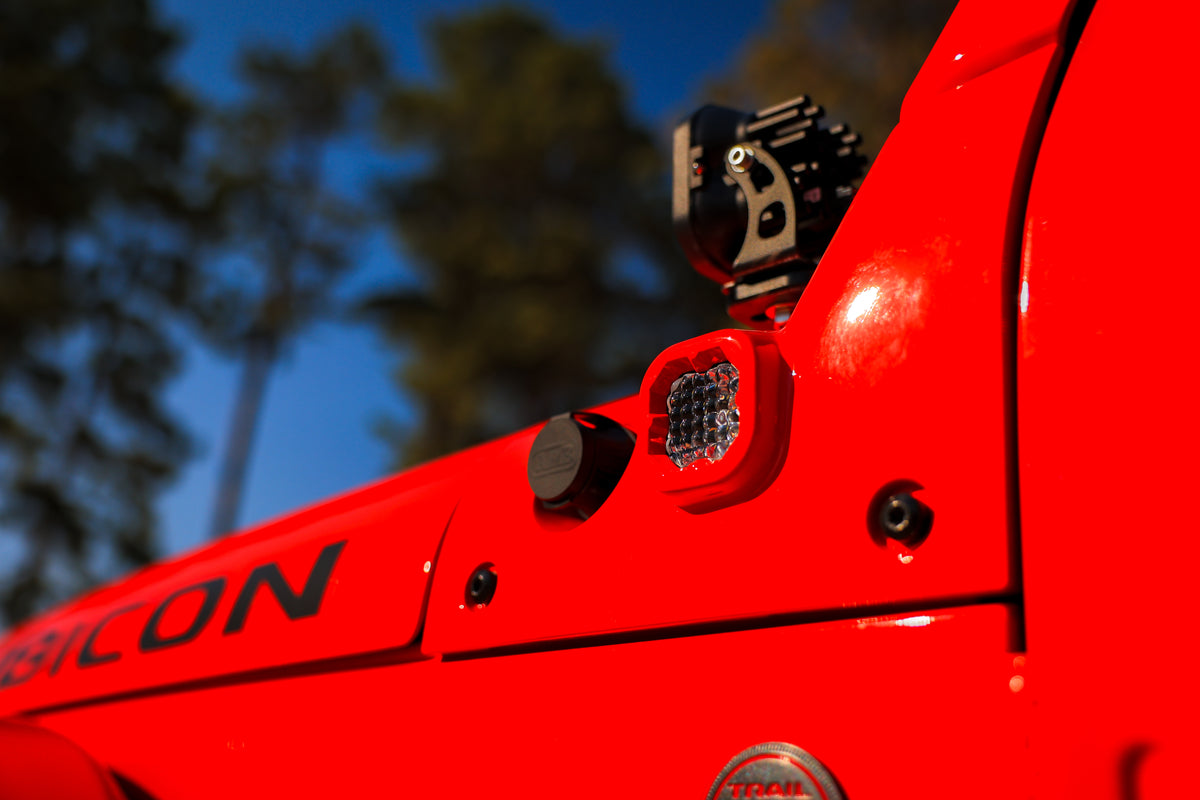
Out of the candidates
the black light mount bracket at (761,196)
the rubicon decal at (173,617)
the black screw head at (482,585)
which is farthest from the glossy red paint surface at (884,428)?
the rubicon decal at (173,617)

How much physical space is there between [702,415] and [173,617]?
57.7 inches

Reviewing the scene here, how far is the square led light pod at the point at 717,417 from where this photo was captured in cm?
110

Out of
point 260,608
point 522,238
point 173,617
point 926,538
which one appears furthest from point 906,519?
point 522,238

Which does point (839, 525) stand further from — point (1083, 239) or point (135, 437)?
point (135, 437)

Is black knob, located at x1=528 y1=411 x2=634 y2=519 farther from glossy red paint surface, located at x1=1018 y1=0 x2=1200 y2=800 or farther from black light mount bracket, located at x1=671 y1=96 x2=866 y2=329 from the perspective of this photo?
glossy red paint surface, located at x1=1018 y1=0 x2=1200 y2=800

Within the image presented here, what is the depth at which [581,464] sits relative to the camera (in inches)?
53.2

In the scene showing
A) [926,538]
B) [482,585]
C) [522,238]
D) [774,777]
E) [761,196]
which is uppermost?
[522,238]

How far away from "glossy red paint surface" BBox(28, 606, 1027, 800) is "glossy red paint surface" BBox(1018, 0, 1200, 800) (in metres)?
0.06

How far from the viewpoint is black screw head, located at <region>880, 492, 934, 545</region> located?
3.12 ft

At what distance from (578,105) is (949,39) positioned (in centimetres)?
1746

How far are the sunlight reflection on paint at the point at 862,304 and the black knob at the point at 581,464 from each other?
0.40 metres

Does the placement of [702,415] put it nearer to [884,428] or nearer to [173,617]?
[884,428]

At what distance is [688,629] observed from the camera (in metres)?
1.14

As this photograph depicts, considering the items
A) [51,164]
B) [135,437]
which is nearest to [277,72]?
[51,164]
